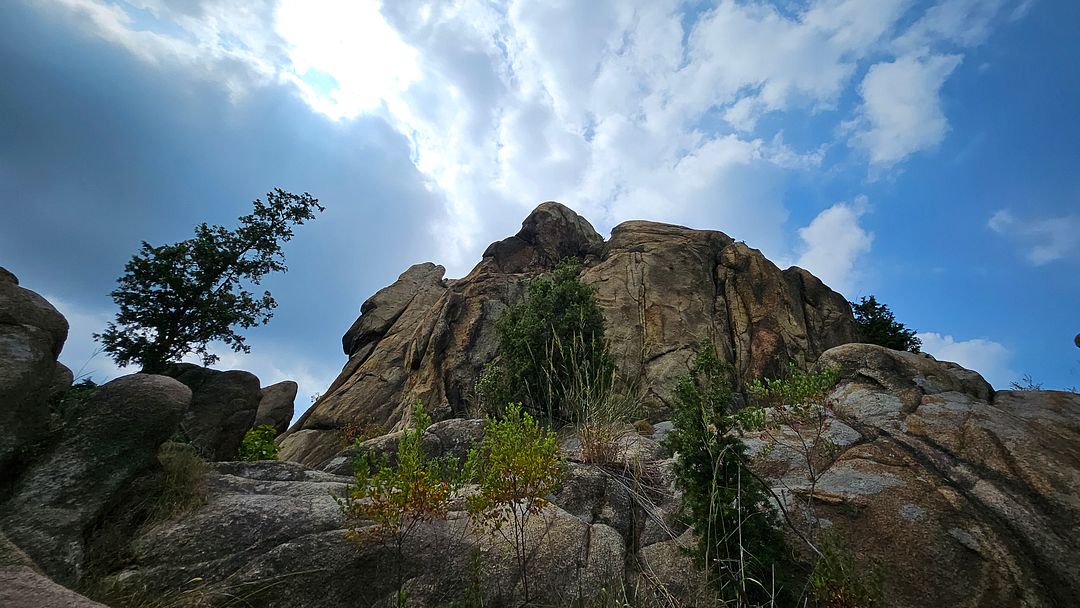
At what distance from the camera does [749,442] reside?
8.27 m

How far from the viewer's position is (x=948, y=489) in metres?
6.13

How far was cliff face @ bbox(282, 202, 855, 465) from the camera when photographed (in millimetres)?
20484

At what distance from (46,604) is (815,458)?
8.67 metres

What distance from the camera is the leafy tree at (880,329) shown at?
21109 millimetres

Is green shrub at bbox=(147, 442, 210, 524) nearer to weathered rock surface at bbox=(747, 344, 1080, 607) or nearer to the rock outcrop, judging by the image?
the rock outcrop

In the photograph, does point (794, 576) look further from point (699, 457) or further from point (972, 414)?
point (972, 414)

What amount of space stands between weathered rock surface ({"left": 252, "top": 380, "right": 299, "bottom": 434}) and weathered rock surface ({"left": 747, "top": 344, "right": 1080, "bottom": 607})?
16049 mm

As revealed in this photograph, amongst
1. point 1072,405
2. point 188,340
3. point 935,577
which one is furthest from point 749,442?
point 188,340

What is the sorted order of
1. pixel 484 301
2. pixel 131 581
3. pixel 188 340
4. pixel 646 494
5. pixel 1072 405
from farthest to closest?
pixel 484 301
pixel 188 340
pixel 1072 405
pixel 646 494
pixel 131 581

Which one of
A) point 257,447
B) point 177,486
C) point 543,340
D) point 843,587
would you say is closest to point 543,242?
point 543,340

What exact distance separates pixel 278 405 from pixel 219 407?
7.76 meters

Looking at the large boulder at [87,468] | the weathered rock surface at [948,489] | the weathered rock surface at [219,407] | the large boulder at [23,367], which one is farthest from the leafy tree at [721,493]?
the weathered rock surface at [219,407]

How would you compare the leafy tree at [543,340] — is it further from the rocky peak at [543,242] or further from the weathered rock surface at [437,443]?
the rocky peak at [543,242]

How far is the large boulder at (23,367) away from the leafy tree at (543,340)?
29.3ft
